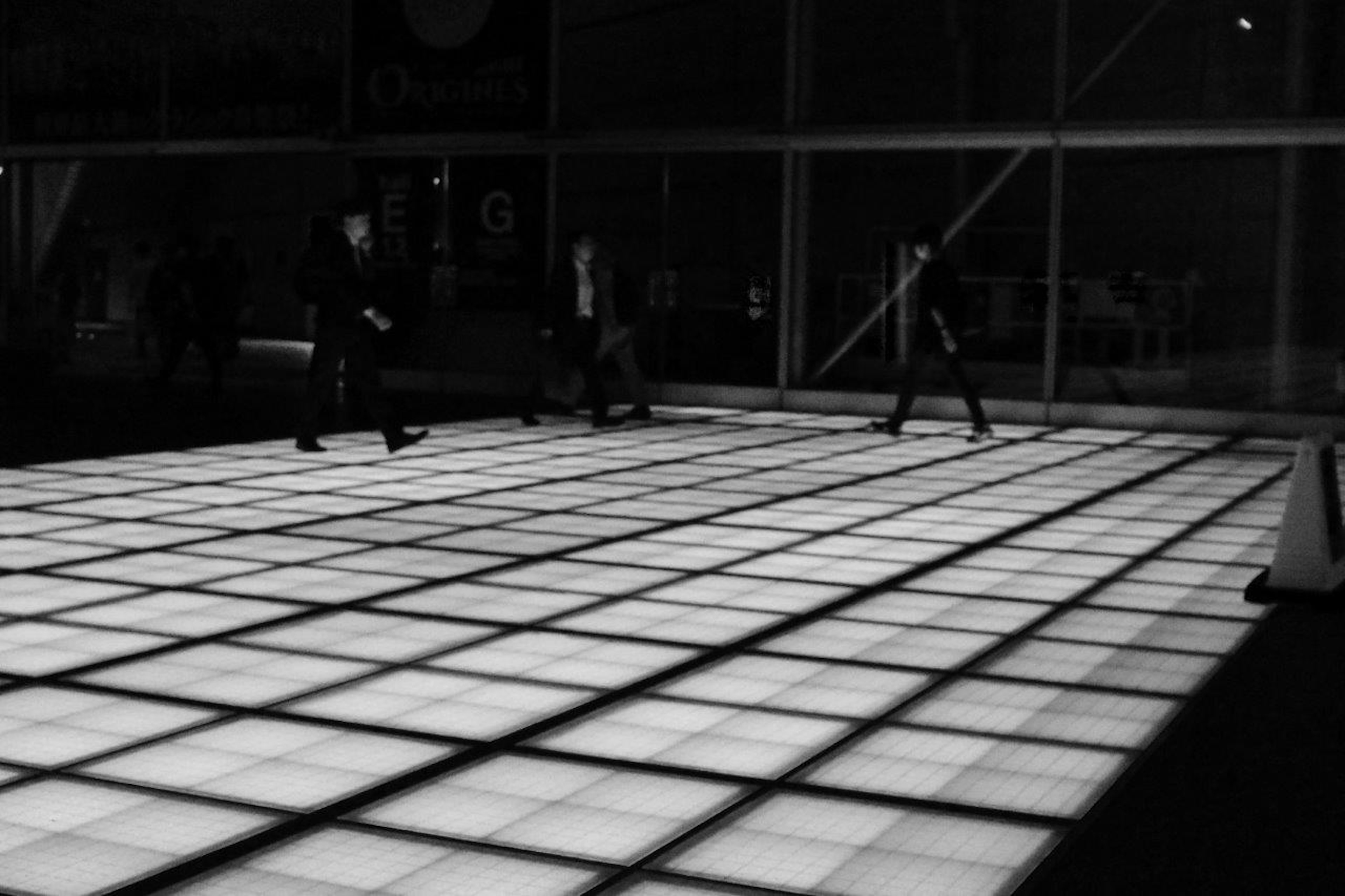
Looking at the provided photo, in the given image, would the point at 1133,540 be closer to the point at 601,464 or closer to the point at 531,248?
the point at 601,464

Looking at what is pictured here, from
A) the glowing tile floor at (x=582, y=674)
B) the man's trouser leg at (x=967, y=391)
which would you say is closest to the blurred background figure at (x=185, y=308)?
the glowing tile floor at (x=582, y=674)

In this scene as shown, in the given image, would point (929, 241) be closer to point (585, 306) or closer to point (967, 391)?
point (967, 391)

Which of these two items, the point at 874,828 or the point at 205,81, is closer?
the point at 874,828

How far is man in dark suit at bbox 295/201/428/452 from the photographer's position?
482 inches

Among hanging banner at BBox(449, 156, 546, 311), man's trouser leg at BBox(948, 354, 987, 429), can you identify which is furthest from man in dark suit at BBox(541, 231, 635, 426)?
hanging banner at BBox(449, 156, 546, 311)

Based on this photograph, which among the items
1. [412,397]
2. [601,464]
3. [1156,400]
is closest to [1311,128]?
[1156,400]

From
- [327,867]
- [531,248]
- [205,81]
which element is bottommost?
[327,867]

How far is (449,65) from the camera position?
20.0 m

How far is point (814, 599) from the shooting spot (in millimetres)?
7488

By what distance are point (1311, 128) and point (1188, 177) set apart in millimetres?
10157

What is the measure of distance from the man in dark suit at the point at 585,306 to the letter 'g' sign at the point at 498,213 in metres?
4.64

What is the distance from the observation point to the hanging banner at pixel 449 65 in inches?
768

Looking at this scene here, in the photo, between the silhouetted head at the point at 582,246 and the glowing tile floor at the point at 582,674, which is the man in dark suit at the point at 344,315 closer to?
the glowing tile floor at the point at 582,674

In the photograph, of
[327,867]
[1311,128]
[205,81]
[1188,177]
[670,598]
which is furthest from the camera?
[1188,177]
